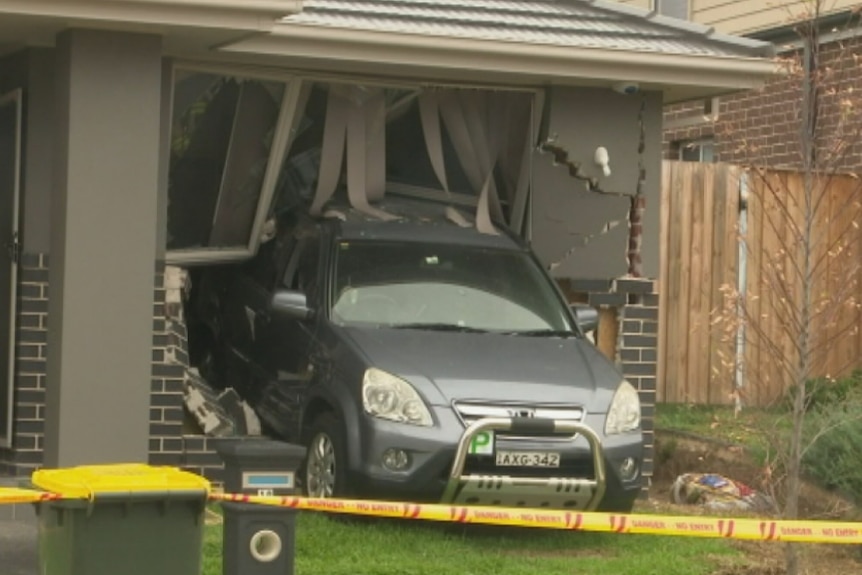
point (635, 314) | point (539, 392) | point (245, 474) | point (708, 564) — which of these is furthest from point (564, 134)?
point (245, 474)

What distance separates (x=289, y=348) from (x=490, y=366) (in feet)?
4.88

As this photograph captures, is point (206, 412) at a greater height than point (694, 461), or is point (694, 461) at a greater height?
point (206, 412)

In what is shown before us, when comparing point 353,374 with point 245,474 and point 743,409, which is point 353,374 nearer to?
point 245,474

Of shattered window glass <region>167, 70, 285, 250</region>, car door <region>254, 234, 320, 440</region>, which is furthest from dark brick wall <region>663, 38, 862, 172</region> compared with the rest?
car door <region>254, 234, 320, 440</region>

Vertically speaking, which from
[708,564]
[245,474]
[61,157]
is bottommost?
[708,564]

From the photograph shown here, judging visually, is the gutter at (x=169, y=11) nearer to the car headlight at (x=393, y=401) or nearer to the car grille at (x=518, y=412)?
the car headlight at (x=393, y=401)

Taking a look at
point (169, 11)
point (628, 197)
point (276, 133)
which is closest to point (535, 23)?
point (628, 197)

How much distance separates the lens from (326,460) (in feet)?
38.0

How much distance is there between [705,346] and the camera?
17.7 meters

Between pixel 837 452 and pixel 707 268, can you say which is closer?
pixel 837 452

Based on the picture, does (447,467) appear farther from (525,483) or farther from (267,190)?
(267,190)

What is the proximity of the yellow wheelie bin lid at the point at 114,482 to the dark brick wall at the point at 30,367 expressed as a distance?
14.0 feet

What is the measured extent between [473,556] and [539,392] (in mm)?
1116

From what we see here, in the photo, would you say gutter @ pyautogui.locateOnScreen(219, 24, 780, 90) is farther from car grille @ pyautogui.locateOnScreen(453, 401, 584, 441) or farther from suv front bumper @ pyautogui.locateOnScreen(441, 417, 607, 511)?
→ suv front bumper @ pyautogui.locateOnScreen(441, 417, 607, 511)
